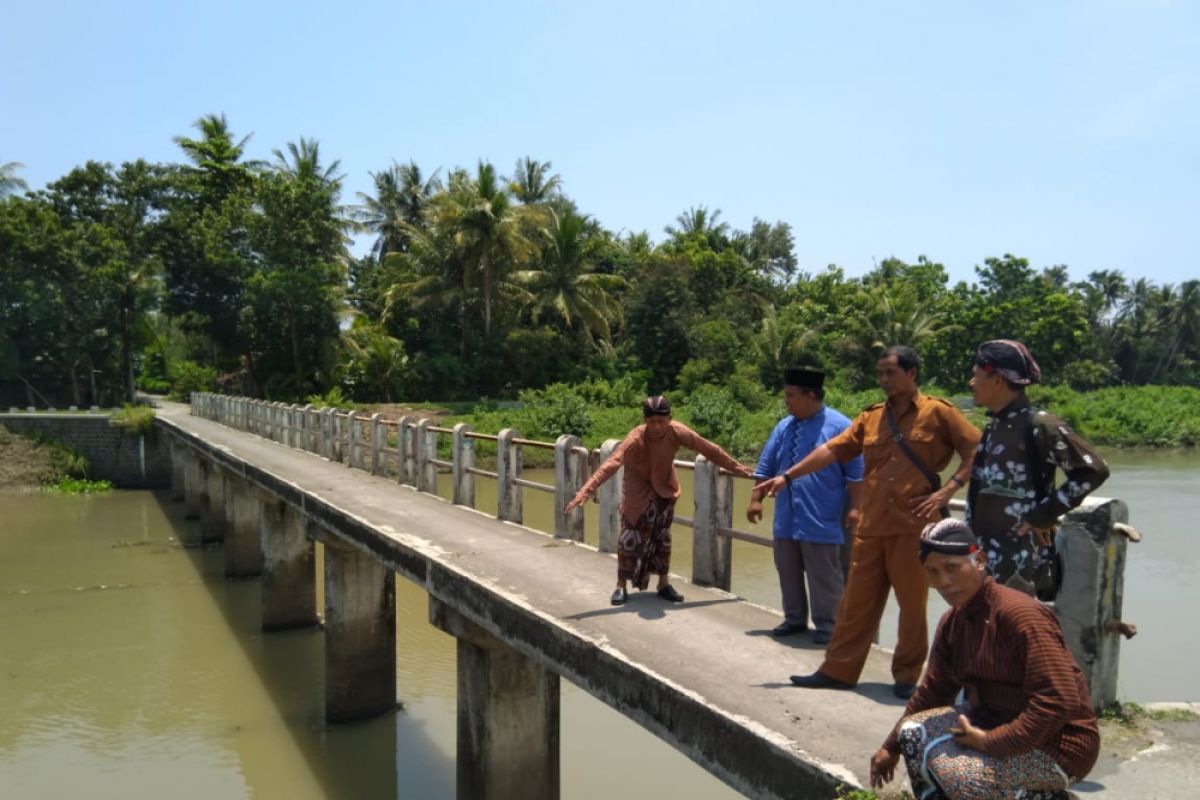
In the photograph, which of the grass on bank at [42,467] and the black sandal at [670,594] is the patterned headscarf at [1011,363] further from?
the grass on bank at [42,467]

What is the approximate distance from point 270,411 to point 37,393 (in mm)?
20648

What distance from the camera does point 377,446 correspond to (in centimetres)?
1291

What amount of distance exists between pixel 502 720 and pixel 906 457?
145 inches

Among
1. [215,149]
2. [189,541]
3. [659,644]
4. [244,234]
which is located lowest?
[189,541]

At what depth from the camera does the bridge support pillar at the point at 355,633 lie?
9367 mm

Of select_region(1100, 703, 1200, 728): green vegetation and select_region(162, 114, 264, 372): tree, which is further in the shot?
select_region(162, 114, 264, 372): tree

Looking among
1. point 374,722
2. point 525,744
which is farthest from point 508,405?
point 525,744

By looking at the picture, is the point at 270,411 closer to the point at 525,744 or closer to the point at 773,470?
the point at 525,744

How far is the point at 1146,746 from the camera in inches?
126

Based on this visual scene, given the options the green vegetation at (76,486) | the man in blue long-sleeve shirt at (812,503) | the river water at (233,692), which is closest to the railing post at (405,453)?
the river water at (233,692)

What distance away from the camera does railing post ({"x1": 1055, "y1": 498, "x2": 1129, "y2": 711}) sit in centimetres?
329

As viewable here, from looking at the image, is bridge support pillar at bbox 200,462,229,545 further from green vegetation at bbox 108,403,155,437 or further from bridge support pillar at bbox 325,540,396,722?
bridge support pillar at bbox 325,540,396,722

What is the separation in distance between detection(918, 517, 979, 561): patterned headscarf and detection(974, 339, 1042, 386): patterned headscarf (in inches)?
32.8

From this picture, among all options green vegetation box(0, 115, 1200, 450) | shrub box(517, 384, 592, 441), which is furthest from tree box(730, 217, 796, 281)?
shrub box(517, 384, 592, 441)
